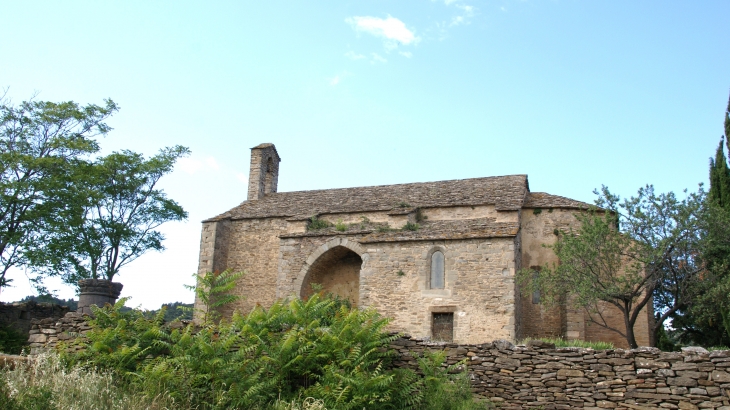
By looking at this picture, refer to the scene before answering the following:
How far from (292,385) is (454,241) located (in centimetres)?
990

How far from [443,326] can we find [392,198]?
24.5ft

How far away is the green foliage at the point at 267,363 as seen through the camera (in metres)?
10.3

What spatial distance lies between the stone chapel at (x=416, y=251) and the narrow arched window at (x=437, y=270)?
3 cm

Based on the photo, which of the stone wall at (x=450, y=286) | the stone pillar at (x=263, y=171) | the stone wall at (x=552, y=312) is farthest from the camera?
the stone pillar at (x=263, y=171)

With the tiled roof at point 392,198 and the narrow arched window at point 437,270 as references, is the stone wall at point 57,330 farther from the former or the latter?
the tiled roof at point 392,198

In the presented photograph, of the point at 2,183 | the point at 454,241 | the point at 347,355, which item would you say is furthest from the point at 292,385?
the point at 2,183

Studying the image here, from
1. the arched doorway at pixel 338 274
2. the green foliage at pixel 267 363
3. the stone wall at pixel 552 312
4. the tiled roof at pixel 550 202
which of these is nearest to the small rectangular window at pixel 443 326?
the stone wall at pixel 552 312

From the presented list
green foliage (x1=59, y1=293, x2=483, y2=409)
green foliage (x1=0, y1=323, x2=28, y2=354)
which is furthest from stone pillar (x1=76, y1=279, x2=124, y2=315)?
green foliage (x1=0, y1=323, x2=28, y2=354)

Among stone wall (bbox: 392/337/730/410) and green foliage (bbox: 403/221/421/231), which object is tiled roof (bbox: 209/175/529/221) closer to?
green foliage (bbox: 403/221/421/231)

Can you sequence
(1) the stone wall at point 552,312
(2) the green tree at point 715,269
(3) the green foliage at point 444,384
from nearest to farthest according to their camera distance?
(3) the green foliage at point 444,384 < (2) the green tree at point 715,269 < (1) the stone wall at point 552,312

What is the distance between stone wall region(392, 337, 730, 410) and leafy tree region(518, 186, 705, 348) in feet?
18.7

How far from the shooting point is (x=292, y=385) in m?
11.1

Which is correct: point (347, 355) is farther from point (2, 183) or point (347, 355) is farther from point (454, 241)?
point (2, 183)

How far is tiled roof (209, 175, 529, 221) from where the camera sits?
23.4 m
